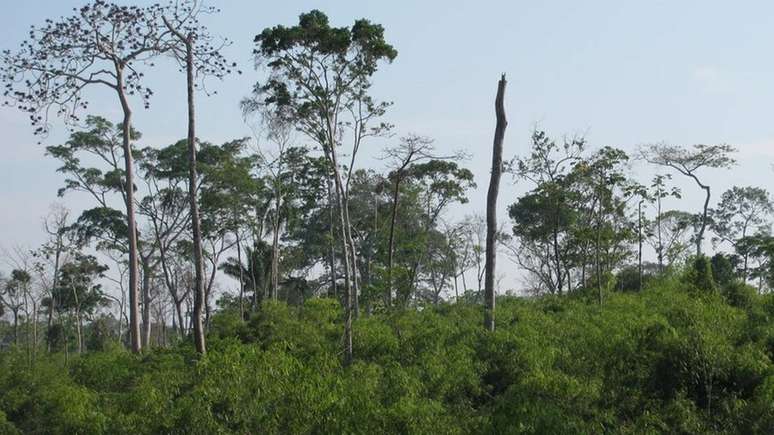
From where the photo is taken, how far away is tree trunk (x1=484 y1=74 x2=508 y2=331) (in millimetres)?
14094

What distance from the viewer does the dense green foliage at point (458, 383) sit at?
8508 millimetres

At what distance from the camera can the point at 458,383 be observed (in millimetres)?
10414

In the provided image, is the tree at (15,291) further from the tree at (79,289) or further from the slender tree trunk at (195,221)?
the slender tree trunk at (195,221)

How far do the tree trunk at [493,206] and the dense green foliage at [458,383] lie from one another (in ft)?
2.28

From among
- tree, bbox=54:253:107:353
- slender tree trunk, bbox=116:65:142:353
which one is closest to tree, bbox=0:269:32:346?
tree, bbox=54:253:107:353

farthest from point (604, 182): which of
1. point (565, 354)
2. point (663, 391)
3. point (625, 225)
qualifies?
point (663, 391)

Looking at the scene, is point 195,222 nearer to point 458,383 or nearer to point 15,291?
point 458,383

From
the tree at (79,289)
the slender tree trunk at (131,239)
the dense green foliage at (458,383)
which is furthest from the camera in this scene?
the tree at (79,289)

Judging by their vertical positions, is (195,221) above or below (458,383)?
above

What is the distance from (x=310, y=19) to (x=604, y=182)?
9.99m

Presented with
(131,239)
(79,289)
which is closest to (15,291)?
(79,289)

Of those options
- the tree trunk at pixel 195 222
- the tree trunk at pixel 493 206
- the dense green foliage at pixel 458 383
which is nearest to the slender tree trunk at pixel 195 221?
the tree trunk at pixel 195 222

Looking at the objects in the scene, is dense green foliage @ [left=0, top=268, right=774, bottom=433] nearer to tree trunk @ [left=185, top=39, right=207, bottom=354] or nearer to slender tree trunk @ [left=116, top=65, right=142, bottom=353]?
tree trunk @ [left=185, top=39, right=207, bottom=354]

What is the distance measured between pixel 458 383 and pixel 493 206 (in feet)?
15.9
